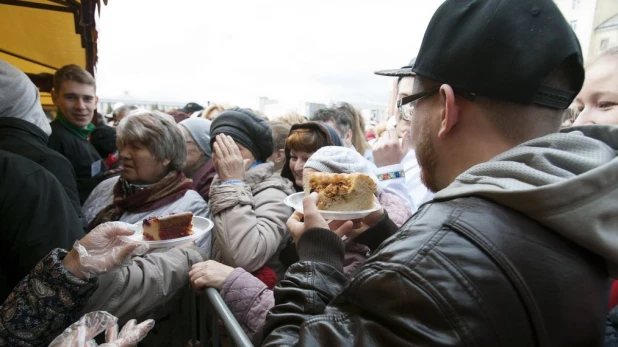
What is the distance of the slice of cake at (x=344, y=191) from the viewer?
218 centimetres

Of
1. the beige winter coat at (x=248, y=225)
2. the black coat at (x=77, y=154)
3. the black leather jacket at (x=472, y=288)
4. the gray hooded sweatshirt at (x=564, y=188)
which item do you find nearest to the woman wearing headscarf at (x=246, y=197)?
the beige winter coat at (x=248, y=225)

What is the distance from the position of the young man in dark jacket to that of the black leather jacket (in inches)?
142

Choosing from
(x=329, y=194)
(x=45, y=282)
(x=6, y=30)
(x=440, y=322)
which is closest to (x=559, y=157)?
(x=440, y=322)

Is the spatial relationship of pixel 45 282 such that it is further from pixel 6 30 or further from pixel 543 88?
pixel 6 30

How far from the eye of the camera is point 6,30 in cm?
456

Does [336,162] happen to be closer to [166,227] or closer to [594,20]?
[166,227]

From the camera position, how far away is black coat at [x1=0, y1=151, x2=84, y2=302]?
4.65 ft

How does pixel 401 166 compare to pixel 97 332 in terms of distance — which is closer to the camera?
pixel 97 332

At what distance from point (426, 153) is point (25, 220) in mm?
1523

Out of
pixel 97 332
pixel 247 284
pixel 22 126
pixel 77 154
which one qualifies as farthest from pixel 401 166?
pixel 77 154

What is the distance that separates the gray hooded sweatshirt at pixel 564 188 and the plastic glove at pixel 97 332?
1249mm

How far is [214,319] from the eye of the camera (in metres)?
1.81

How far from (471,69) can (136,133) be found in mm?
2335

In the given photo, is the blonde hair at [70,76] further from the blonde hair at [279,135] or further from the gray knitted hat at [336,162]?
the gray knitted hat at [336,162]
